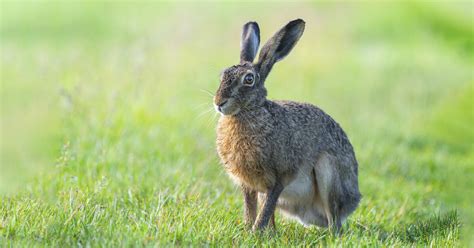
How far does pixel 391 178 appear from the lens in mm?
9148

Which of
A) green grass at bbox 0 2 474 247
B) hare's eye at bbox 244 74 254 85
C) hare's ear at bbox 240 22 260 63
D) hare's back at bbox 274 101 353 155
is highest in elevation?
hare's ear at bbox 240 22 260 63

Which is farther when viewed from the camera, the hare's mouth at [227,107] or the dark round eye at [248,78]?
the dark round eye at [248,78]

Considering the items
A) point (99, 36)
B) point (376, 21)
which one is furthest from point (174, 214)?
point (376, 21)

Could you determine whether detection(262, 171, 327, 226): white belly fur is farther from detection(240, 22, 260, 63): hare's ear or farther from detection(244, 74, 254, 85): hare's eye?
detection(240, 22, 260, 63): hare's ear

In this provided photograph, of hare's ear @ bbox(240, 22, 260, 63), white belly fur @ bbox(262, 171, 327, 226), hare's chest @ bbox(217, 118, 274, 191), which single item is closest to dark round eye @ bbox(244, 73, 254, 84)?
hare's chest @ bbox(217, 118, 274, 191)

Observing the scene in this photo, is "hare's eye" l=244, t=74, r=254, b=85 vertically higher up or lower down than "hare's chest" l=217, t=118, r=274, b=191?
higher up

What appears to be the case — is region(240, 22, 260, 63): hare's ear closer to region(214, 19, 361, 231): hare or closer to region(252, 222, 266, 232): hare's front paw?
region(214, 19, 361, 231): hare

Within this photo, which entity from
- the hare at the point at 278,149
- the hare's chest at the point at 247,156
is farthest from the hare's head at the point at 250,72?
the hare's chest at the point at 247,156

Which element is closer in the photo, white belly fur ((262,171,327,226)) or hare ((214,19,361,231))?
hare ((214,19,361,231))

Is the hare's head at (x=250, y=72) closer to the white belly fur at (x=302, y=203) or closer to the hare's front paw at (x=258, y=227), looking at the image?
the white belly fur at (x=302, y=203)

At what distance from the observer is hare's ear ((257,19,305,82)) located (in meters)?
6.46

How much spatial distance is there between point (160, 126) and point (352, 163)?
3318 mm

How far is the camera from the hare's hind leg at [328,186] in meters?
6.62

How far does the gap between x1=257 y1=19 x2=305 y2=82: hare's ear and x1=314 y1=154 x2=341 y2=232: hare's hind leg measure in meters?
0.86
